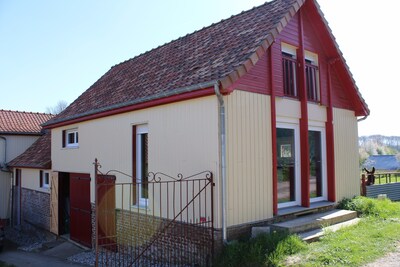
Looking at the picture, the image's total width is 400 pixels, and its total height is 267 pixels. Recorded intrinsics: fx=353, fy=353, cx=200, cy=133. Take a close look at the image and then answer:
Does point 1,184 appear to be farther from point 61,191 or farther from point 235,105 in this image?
point 235,105

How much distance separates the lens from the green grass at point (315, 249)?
611 centimetres

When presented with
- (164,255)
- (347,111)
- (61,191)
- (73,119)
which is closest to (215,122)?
(164,255)

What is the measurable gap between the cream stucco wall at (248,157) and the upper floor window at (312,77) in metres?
2.17

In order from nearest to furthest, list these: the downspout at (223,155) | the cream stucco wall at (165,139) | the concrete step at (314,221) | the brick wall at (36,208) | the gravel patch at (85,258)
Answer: the downspout at (223,155)
the cream stucco wall at (165,139)
the concrete step at (314,221)
the gravel patch at (85,258)
the brick wall at (36,208)

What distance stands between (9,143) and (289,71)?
16479mm

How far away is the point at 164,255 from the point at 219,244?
1.80 m

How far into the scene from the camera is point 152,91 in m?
8.60

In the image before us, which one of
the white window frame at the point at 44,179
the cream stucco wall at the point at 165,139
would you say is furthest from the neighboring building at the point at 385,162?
the cream stucco wall at the point at 165,139

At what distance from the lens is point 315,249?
661cm

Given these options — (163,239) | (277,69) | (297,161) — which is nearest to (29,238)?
(163,239)

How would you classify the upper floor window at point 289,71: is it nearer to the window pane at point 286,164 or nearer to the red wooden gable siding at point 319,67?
the red wooden gable siding at point 319,67

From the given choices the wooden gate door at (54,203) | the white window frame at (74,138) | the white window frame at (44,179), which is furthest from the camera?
the white window frame at (44,179)

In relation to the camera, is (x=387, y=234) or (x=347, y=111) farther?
(x=347, y=111)

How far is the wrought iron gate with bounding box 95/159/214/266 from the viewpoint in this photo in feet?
23.1
